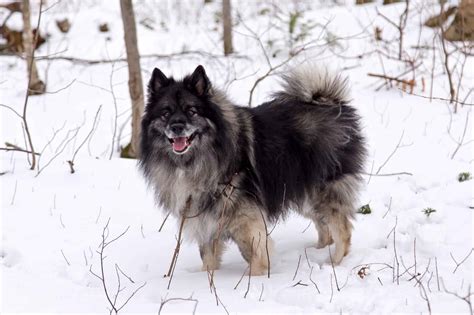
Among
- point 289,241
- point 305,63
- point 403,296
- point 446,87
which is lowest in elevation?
point 289,241

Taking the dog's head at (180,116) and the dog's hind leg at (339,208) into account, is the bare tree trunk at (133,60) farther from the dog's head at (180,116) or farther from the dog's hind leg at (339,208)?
the dog's hind leg at (339,208)

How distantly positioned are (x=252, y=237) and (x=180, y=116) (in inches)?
41.7

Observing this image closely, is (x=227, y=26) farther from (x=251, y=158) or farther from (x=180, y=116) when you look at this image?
(x=180, y=116)

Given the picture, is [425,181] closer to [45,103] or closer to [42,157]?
[42,157]

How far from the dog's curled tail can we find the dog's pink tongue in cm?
118

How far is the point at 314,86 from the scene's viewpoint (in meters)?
4.31

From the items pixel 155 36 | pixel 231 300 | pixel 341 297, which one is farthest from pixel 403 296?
pixel 155 36

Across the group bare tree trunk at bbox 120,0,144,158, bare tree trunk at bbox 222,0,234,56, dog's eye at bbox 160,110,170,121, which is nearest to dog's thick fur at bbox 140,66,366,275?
dog's eye at bbox 160,110,170,121

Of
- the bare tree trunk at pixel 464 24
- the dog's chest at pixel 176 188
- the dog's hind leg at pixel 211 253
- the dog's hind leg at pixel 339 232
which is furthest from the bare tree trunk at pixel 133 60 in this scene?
the bare tree trunk at pixel 464 24

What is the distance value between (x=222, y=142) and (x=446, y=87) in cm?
591

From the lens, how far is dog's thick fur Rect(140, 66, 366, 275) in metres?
3.74

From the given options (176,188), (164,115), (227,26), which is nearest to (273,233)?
(176,188)

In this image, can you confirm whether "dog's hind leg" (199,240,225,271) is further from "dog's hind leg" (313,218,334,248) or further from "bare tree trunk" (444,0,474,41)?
"bare tree trunk" (444,0,474,41)

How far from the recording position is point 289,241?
15.7 feet
